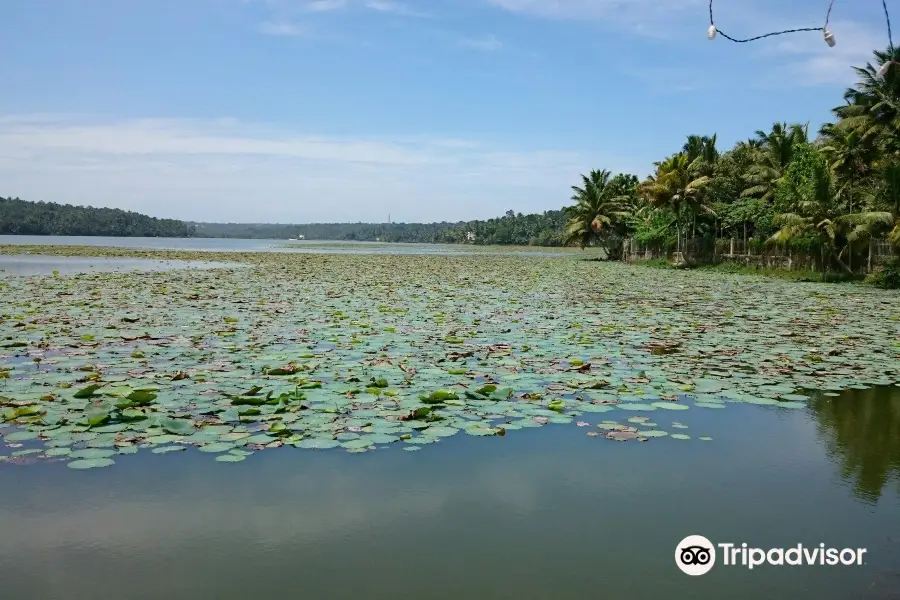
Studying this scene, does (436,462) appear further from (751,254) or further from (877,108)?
(751,254)

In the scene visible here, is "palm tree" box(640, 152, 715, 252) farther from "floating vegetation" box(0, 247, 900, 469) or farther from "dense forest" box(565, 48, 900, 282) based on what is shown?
"floating vegetation" box(0, 247, 900, 469)

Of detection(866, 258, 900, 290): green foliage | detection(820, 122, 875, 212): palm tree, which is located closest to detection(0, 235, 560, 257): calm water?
detection(820, 122, 875, 212): palm tree

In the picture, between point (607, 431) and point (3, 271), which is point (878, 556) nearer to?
point (607, 431)

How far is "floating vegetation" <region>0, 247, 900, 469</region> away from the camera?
5676 millimetres

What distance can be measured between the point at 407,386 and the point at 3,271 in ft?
74.8

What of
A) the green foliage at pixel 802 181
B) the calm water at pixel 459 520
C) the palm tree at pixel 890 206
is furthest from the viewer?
the green foliage at pixel 802 181

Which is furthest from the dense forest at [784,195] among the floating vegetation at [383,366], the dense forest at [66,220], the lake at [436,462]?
the dense forest at [66,220]

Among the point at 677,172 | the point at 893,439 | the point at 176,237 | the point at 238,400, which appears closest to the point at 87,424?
the point at 238,400

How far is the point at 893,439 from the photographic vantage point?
591 cm

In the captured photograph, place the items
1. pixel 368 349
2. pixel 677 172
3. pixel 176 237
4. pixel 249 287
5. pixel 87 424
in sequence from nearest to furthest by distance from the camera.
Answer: pixel 87 424 → pixel 368 349 → pixel 249 287 → pixel 677 172 → pixel 176 237

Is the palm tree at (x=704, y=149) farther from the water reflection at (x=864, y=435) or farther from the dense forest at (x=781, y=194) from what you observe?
the water reflection at (x=864, y=435)

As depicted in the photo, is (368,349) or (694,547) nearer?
(694,547)

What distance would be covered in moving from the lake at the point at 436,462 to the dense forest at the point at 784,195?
334 inches

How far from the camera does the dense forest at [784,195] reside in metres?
23.2
